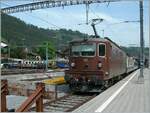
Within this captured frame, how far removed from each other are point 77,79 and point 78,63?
0.96 meters

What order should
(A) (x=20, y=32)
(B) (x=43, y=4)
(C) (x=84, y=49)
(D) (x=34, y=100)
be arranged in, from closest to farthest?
(D) (x=34, y=100)
(C) (x=84, y=49)
(B) (x=43, y=4)
(A) (x=20, y=32)

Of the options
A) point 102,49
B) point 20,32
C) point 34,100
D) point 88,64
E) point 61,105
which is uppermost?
point 20,32

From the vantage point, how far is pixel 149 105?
1359cm

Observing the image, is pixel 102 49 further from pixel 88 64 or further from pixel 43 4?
pixel 43 4

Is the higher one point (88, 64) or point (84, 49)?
point (84, 49)

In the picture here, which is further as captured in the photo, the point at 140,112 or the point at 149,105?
the point at 149,105

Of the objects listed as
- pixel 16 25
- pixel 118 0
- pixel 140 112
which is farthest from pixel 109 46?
pixel 16 25

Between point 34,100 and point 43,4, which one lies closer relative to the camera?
point 34,100

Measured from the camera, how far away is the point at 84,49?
20344mm

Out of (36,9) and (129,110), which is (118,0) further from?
(36,9)

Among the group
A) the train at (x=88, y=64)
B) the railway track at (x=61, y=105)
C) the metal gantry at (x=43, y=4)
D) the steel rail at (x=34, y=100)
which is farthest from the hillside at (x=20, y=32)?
the steel rail at (x=34, y=100)

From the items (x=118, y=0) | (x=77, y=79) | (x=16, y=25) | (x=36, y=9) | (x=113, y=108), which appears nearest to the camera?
(x=113, y=108)

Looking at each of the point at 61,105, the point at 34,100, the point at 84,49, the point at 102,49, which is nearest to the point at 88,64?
the point at 84,49

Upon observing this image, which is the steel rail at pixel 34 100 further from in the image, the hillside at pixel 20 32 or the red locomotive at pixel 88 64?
the hillside at pixel 20 32
